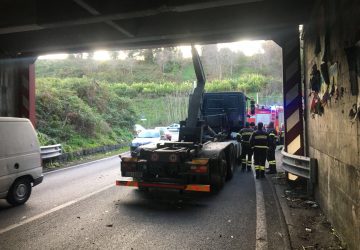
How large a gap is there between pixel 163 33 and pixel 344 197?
21.4 feet

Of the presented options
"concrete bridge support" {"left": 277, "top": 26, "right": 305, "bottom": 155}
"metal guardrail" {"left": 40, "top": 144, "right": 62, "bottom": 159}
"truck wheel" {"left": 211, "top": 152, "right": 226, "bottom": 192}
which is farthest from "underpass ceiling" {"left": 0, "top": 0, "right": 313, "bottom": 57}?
"metal guardrail" {"left": 40, "top": 144, "right": 62, "bottom": 159}

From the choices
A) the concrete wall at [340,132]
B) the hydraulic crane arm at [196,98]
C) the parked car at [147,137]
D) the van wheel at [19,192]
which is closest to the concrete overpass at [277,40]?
the concrete wall at [340,132]

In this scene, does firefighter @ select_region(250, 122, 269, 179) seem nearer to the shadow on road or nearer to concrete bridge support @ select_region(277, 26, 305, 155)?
concrete bridge support @ select_region(277, 26, 305, 155)

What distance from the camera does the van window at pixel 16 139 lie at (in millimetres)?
7242

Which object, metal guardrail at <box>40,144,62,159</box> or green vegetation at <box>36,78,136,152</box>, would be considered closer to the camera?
metal guardrail at <box>40,144,62,159</box>

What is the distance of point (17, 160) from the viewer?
7516 millimetres

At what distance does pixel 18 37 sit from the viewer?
11.0m

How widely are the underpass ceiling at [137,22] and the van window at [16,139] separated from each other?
7.72ft

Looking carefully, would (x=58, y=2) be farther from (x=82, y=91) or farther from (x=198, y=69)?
(x=82, y=91)

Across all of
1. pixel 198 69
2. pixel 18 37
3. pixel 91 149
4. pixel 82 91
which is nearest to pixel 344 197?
pixel 198 69

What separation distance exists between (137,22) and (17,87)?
5.65 m

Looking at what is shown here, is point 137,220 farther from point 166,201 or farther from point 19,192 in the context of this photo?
point 19,192

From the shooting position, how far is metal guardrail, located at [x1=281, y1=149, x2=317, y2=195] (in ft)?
23.4

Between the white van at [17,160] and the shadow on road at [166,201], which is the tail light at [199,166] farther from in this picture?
the white van at [17,160]
